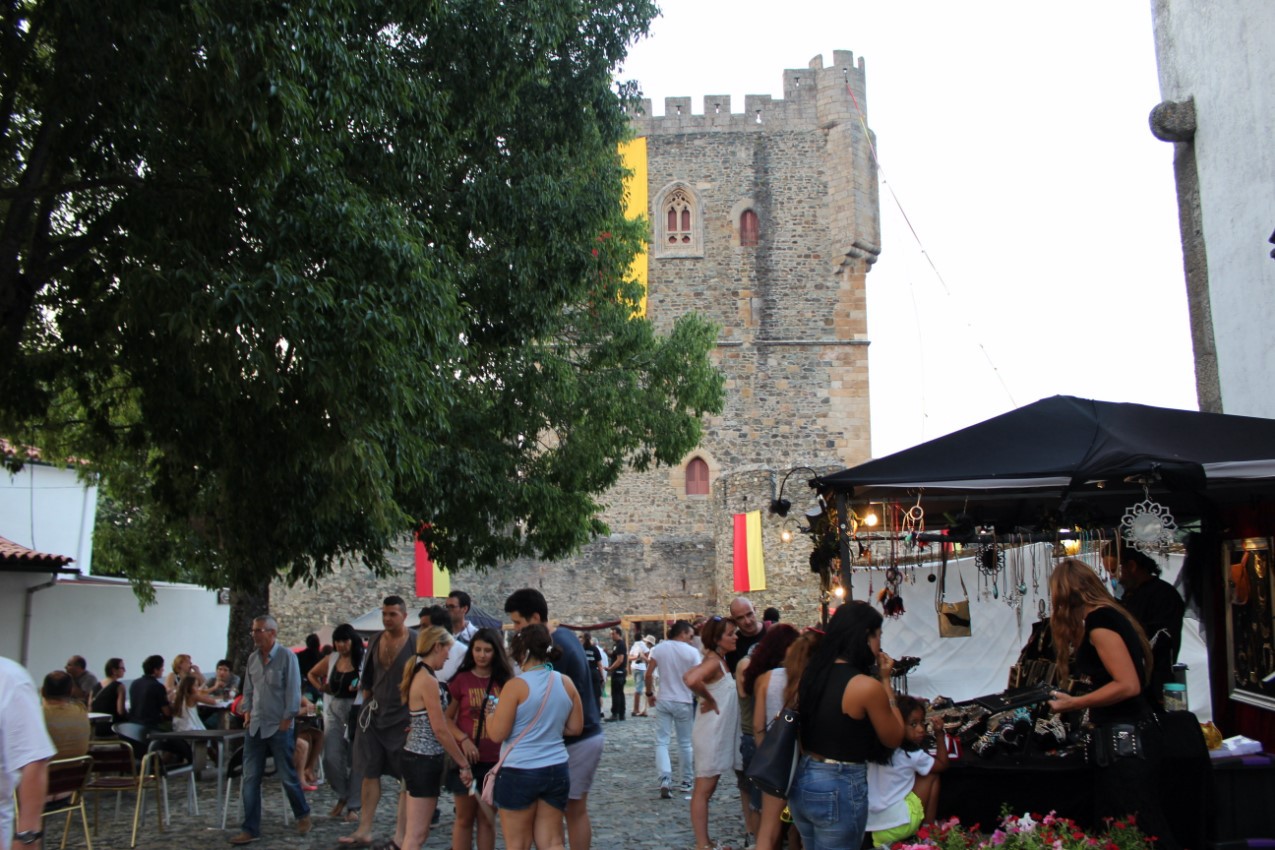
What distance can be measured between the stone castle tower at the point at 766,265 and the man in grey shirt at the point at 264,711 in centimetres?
2258

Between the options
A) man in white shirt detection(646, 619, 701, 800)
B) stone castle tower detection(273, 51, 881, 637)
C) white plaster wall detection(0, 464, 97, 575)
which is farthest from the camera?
stone castle tower detection(273, 51, 881, 637)

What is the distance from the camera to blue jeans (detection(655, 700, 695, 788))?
9.05m

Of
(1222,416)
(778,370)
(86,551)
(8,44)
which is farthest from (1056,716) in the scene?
(778,370)

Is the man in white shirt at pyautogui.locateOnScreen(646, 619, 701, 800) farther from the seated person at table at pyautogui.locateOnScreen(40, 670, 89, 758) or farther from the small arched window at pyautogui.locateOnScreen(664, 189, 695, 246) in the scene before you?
the small arched window at pyautogui.locateOnScreen(664, 189, 695, 246)

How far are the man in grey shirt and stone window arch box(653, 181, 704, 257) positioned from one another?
26.4m

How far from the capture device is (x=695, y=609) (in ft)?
91.0

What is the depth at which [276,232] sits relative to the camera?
22.6 ft

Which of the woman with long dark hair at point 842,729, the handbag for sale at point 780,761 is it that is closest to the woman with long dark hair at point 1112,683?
the woman with long dark hair at point 842,729

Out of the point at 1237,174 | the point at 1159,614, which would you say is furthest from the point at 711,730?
the point at 1237,174

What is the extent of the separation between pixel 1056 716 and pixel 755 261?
91.5ft

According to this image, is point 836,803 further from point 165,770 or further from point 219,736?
point 165,770

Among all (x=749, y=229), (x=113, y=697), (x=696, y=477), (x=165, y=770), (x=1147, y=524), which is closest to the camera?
(x=1147, y=524)

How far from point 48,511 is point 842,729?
17598 millimetres

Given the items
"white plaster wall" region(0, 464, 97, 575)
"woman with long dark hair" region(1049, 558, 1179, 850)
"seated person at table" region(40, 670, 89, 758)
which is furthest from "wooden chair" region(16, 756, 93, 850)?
"white plaster wall" region(0, 464, 97, 575)
